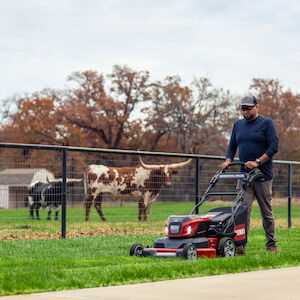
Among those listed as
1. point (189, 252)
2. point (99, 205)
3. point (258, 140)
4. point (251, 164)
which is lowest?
point (99, 205)

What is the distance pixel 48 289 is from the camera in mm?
7520

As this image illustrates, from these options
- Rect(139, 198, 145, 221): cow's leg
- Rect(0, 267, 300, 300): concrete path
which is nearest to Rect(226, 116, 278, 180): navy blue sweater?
Rect(0, 267, 300, 300): concrete path

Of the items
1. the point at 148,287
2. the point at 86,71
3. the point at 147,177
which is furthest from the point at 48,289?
the point at 86,71

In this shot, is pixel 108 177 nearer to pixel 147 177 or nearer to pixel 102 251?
pixel 147 177

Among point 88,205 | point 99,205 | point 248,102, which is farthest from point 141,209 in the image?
point 248,102

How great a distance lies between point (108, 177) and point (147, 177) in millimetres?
1125

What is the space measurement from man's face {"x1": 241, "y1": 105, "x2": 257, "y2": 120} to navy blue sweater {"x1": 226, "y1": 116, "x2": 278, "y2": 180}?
9 centimetres

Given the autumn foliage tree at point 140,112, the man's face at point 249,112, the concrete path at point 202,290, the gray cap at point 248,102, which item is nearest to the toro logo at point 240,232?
the man's face at point 249,112

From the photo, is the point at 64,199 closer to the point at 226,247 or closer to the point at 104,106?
the point at 226,247

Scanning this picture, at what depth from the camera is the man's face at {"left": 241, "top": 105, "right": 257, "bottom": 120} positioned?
11.0m

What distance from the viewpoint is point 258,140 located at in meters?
11.1

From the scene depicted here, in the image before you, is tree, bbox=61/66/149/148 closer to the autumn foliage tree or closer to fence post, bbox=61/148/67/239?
the autumn foliage tree

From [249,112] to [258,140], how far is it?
41 centimetres

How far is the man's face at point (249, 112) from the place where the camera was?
1101 cm
